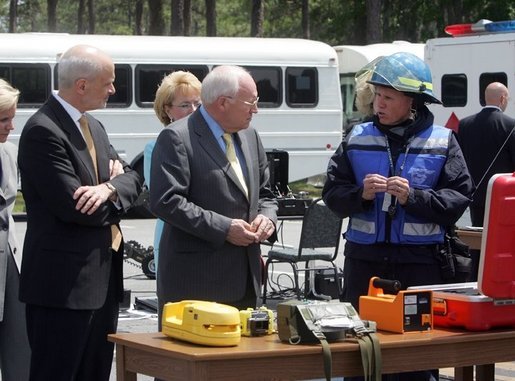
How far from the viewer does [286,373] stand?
4.61m

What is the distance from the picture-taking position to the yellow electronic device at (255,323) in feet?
16.1

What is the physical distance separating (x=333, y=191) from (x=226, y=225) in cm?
73

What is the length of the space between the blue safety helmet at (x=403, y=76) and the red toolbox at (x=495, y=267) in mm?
983

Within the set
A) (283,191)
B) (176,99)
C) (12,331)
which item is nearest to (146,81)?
(283,191)

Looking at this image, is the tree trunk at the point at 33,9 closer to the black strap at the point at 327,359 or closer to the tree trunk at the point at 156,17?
the tree trunk at the point at 156,17

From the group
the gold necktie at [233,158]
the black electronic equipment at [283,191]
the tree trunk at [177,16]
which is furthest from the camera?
the tree trunk at [177,16]

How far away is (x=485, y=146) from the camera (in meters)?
11.0

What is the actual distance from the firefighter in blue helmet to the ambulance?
45.1 feet

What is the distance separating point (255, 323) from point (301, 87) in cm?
2005

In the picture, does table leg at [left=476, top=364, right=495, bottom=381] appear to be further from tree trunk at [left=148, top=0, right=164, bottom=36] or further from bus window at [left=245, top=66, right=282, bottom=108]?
tree trunk at [left=148, top=0, right=164, bottom=36]

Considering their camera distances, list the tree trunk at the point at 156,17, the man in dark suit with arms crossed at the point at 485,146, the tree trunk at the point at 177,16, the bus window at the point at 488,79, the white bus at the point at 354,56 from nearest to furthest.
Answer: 1. the man in dark suit with arms crossed at the point at 485,146
2. the bus window at the point at 488,79
3. the white bus at the point at 354,56
4. the tree trunk at the point at 177,16
5. the tree trunk at the point at 156,17

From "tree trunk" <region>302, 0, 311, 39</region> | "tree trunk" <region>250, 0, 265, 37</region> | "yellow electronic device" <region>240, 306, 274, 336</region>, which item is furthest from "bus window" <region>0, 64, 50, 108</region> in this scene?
"tree trunk" <region>302, 0, 311, 39</region>

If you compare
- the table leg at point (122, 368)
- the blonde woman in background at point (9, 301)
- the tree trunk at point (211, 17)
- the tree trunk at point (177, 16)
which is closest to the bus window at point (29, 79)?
the tree trunk at point (177, 16)

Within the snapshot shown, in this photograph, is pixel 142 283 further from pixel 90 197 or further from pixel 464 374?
pixel 90 197
